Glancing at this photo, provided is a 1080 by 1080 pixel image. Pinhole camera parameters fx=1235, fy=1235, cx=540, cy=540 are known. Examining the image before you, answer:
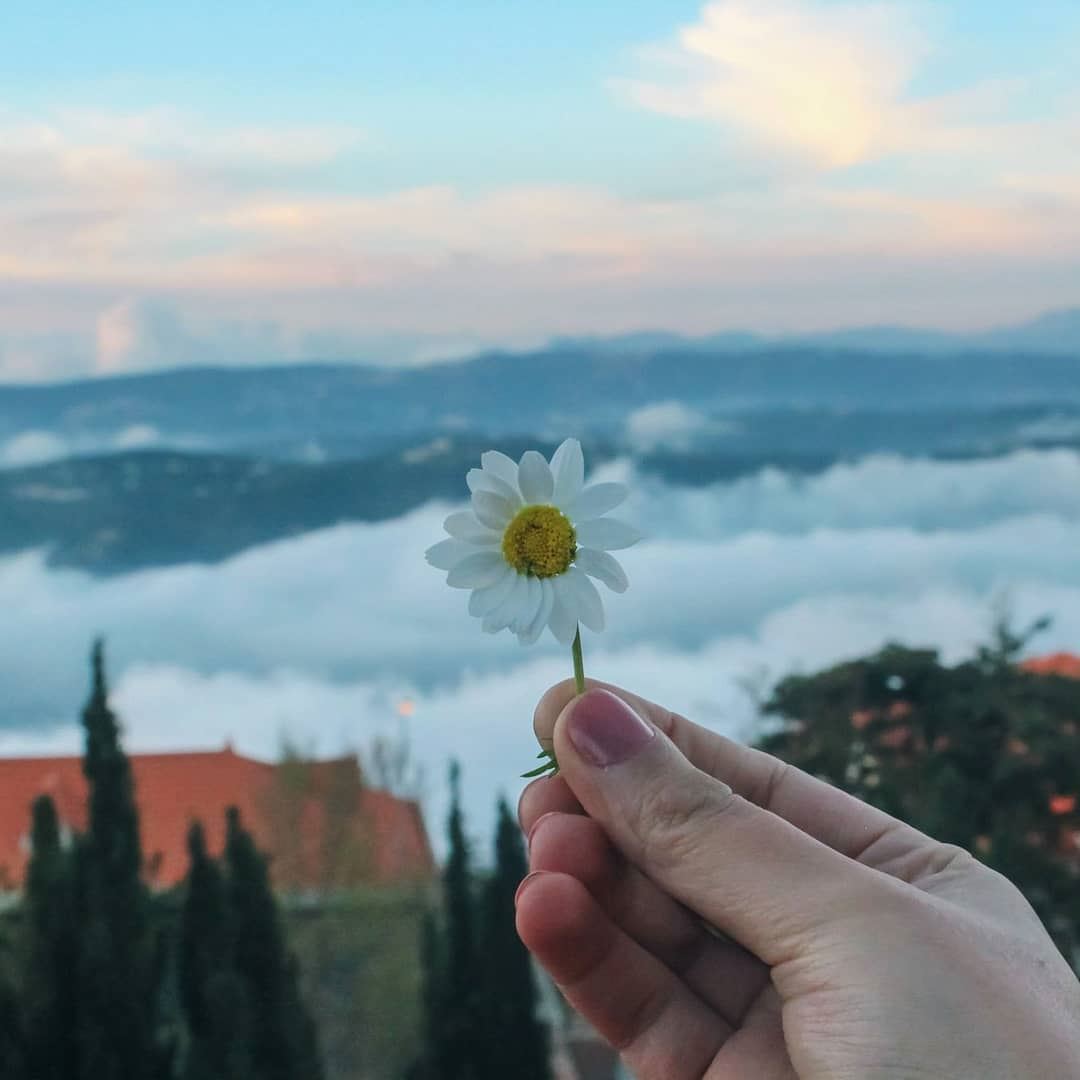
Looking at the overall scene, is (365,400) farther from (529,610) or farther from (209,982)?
(529,610)

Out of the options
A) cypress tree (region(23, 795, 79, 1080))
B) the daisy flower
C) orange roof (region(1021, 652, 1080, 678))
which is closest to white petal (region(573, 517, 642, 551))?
the daisy flower

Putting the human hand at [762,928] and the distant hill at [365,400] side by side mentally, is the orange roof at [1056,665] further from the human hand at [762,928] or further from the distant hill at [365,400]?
the human hand at [762,928]

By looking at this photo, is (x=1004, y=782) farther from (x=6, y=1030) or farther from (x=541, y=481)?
(x=541, y=481)

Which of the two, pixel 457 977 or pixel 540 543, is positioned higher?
pixel 540 543

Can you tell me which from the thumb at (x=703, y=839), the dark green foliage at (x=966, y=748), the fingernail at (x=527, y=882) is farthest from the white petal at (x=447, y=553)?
the dark green foliage at (x=966, y=748)

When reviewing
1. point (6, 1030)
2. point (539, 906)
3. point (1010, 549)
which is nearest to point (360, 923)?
point (6, 1030)

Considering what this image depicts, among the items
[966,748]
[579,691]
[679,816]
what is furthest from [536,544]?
[966,748]
